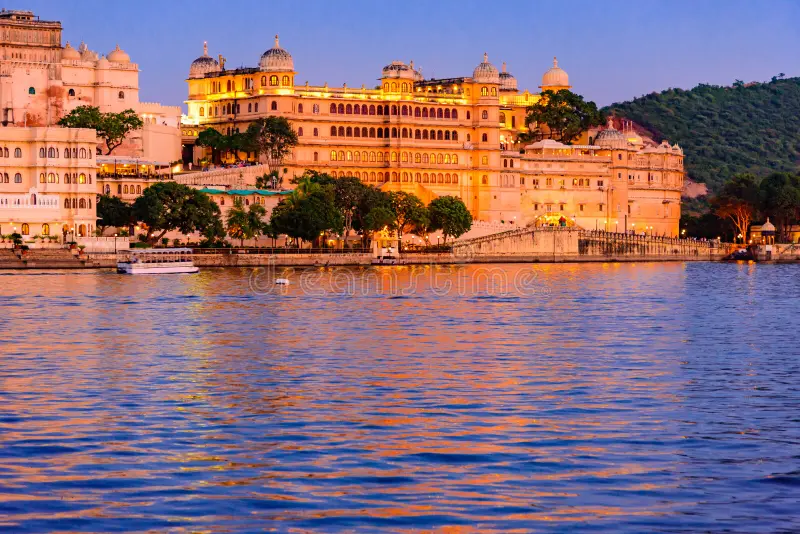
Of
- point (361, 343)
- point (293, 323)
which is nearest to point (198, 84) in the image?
point (293, 323)

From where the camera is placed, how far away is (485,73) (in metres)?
136

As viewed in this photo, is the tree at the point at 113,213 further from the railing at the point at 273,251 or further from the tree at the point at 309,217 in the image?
the tree at the point at 309,217

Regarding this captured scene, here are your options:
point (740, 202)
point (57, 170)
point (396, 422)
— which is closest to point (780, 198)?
point (740, 202)

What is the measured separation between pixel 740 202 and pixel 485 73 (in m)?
29.3

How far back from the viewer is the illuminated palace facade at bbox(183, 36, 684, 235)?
128 metres

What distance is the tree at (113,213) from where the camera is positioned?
106m

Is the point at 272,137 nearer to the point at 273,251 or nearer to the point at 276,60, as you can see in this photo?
the point at 276,60

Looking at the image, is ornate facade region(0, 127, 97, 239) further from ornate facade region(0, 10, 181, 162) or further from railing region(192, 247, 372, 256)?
ornate facade region(0, 10, 181, 162)

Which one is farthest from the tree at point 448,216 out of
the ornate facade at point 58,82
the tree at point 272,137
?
the ornate facade at point 58,82

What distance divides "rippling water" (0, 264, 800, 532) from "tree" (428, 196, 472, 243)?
192ft

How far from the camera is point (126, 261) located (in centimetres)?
9750

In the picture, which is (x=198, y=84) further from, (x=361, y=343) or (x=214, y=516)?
(x=214, y=516)

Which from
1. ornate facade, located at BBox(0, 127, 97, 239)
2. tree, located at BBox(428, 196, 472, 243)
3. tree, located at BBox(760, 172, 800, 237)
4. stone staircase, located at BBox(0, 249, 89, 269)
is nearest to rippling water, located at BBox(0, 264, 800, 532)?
stone staircase, located at BBox(0, 249, 89, 269)

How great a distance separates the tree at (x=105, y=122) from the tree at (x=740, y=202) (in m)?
59.9
